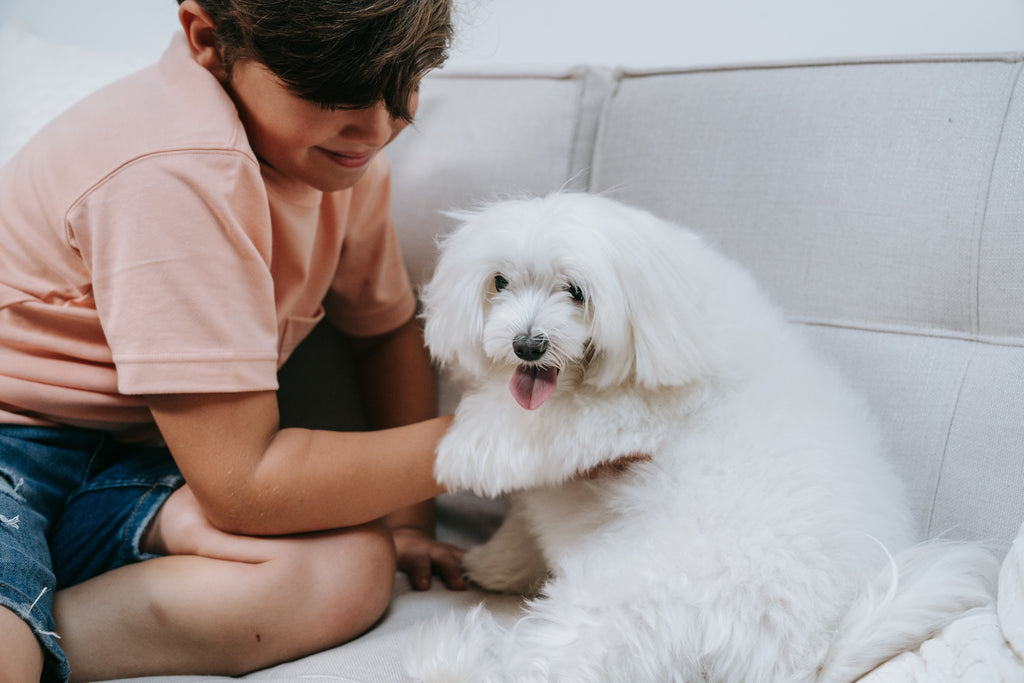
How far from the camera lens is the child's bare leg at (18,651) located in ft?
2.30

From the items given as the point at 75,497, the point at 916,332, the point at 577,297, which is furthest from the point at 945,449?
the point at 75,497

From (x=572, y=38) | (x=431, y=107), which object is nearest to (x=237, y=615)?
(x=431, y=107)

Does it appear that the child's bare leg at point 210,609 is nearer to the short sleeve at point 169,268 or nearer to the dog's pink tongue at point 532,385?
the short sleeve at point 169,268

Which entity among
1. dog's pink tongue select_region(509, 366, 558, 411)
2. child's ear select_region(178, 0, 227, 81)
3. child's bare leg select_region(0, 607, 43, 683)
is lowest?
child's bare leg select_region(0, 607, 43, 683)

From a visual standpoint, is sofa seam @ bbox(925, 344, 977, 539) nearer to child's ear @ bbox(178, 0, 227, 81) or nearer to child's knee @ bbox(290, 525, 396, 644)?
child's knee @ bbox(290, 525, 396, 644)

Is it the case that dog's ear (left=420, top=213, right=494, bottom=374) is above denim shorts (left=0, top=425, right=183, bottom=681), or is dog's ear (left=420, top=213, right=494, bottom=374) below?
above

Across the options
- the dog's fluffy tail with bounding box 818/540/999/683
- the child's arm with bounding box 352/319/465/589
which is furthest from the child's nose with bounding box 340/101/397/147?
the dog's fluffy tail with bounding box 818/540/999/683

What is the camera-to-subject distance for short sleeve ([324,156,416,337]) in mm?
1153

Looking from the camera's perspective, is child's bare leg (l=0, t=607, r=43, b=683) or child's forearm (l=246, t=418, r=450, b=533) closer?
child's bare leg (l=0, t=607, r=43, b=683)

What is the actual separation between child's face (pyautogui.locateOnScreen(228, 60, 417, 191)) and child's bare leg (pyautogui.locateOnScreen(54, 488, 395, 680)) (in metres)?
0.42

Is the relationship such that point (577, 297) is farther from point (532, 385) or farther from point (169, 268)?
point (169, 268)

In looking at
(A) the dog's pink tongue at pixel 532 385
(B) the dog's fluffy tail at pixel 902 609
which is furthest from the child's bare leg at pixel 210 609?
(B) the dog's fluffy tail at pixel 902 609

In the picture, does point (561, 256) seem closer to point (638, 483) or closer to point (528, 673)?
point (638, 483)

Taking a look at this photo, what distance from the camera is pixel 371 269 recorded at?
3.86 feet
